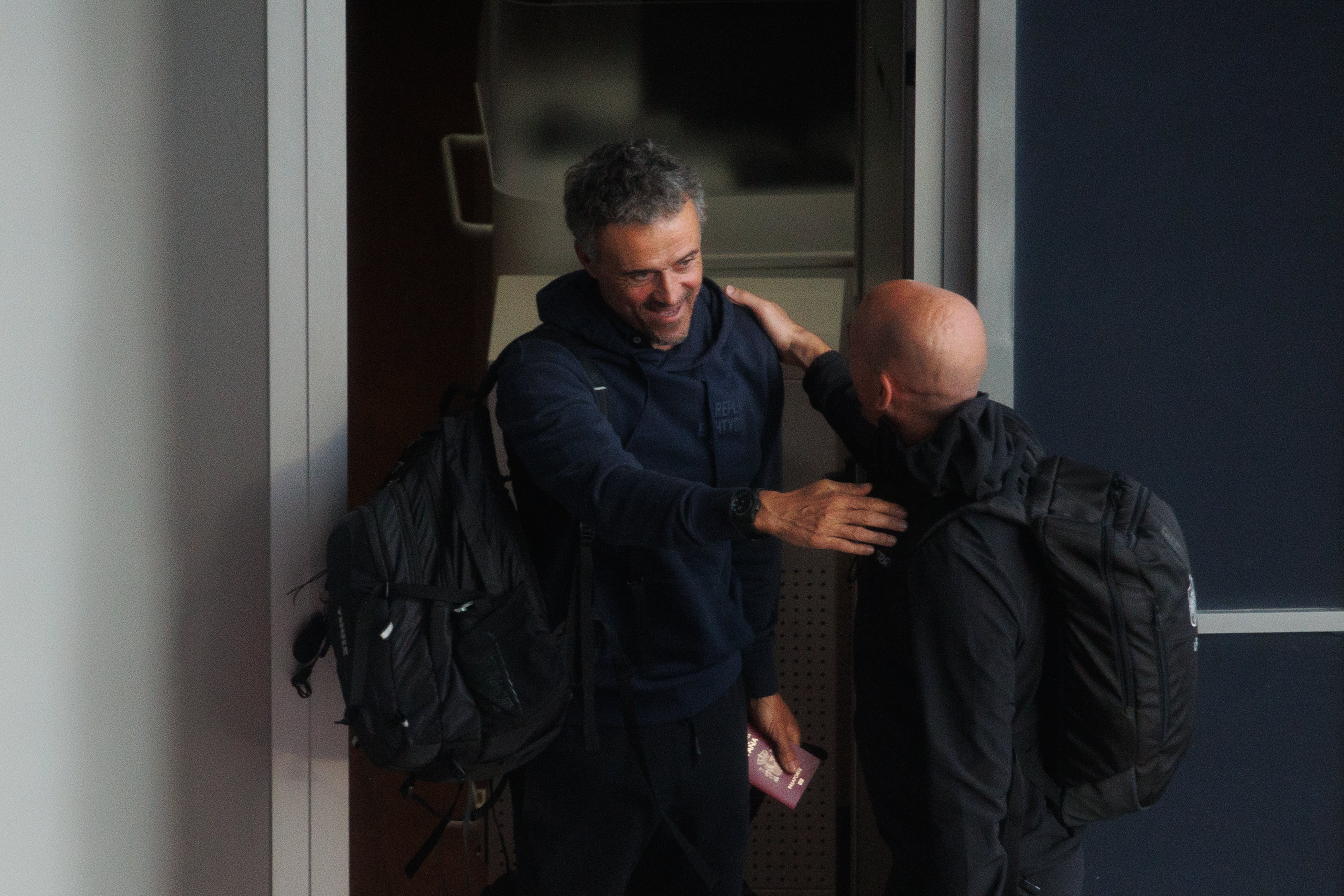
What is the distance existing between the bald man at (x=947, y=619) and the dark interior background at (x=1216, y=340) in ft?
1.56

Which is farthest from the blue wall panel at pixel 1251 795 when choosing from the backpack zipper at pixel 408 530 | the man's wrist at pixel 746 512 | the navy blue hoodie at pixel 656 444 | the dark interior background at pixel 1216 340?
the backpack zipper at pixel 408 530

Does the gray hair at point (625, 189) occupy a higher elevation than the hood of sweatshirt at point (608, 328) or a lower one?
higher

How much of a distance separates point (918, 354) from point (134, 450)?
1.07 meters

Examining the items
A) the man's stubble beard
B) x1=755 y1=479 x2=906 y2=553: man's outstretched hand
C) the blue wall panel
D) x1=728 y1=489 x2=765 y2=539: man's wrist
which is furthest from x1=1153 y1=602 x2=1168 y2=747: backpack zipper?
the man's stubble beard

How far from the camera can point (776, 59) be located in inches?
131

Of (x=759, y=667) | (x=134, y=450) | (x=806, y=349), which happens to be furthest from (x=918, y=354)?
(x=134, y=450)

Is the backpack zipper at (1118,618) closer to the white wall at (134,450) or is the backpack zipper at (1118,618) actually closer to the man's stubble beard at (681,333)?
the man's stubble beard at (681,333)

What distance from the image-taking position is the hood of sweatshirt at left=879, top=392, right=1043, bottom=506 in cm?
121

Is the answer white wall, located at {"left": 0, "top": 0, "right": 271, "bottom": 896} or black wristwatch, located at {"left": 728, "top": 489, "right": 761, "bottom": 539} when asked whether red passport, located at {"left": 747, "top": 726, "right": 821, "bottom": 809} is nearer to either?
black wristwatch, located at {"left": 728, "top": 489, "right": 761, "bottom": 539}

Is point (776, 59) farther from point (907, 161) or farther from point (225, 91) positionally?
point (225, 91)

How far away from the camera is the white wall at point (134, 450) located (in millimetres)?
1277

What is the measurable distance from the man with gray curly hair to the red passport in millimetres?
65

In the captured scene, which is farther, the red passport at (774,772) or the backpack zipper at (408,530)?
the red passport at (774,772)

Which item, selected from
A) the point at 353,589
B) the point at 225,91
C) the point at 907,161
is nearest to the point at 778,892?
the point at 353,589
